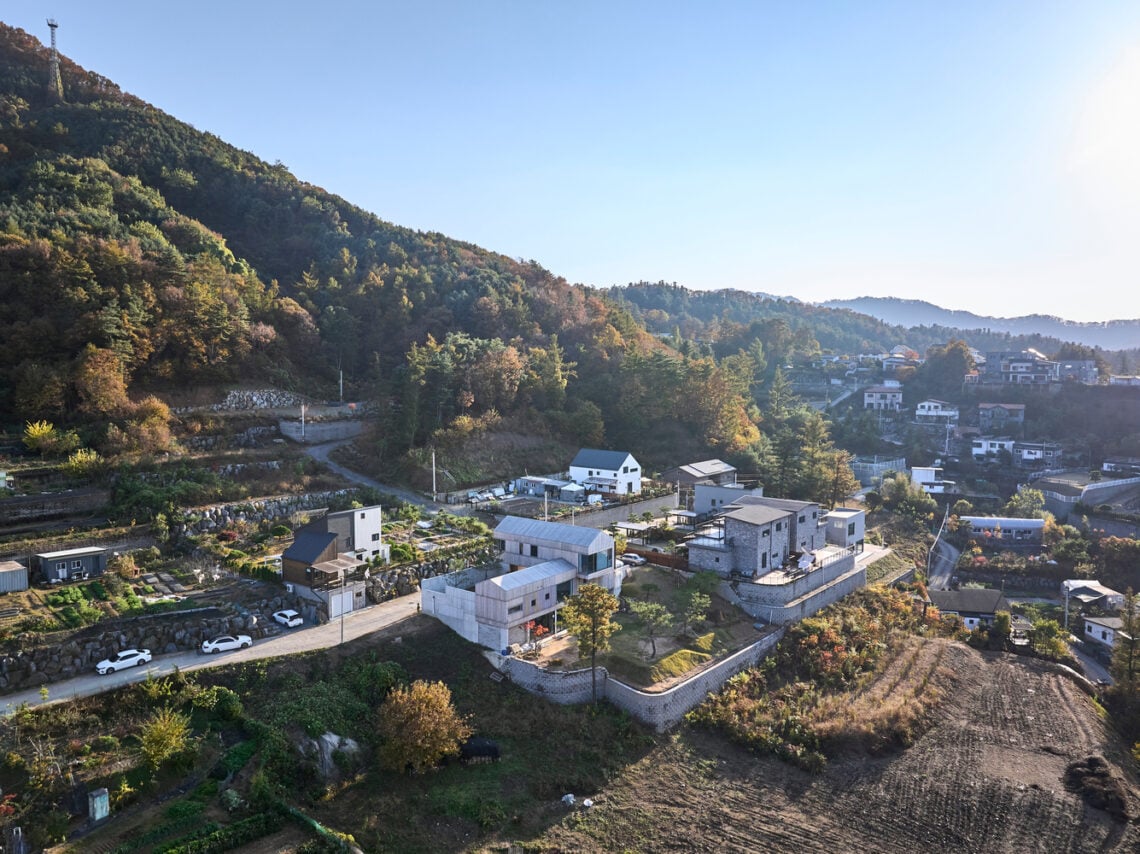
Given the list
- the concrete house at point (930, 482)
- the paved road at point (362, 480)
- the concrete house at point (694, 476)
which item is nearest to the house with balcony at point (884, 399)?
the concrete house at point (930, 482)

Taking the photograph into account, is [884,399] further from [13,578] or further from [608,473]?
[13,578]

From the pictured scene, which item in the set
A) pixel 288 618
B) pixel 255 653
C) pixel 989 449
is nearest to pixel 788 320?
pixel 989 449

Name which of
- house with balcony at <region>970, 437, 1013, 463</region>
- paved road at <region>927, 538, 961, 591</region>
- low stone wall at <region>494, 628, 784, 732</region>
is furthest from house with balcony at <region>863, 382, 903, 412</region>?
low stone wall at <region>494, 628, 784, 732</region>

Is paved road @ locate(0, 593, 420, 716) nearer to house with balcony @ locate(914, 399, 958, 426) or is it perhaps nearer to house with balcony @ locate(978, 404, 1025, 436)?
house with balcony @ locate(914, 399, 958, 426)

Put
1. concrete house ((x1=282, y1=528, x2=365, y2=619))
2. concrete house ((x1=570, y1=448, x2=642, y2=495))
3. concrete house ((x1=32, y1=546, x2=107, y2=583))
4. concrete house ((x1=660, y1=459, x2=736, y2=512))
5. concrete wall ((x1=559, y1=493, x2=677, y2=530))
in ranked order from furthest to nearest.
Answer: concrete house ((x1=660, y1=459, x2=736, y2=512)), concrete house ((x1=570, y1=448, x2=642, y2=495)), concrete wall ((x1=559, y1=493, x2=677, y2=530)), concrete house ((x1=282, y1=528, x2=365, y2=619)), concrete house ((x1=32, y1=546, x2=107, y2=583))

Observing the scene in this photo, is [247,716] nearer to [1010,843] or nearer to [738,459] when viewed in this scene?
[1010,843]

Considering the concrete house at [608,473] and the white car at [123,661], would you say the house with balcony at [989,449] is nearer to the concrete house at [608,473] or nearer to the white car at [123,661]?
the concrete house at [608,473]

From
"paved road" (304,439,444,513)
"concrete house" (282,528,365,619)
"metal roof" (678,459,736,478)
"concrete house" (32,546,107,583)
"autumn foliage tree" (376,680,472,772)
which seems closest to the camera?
"autumn foliage tree" (376,680,472,772)
